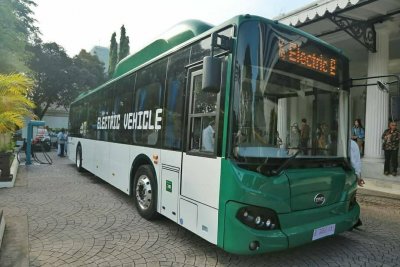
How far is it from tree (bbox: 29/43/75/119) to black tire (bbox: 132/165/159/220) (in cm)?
2674

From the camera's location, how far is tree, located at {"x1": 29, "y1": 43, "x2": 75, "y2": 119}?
94.1 ft

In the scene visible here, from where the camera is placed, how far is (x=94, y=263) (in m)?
3.75

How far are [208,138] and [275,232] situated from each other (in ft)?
4.25

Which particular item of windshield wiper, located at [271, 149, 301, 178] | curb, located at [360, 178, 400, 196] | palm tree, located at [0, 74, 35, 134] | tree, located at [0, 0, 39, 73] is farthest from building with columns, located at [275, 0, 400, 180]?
tree, located at [0, 0, 39, 73]

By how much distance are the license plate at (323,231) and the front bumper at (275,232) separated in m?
0.05

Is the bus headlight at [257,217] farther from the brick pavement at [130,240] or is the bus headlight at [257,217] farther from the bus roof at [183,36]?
the bus roof at [183,36]

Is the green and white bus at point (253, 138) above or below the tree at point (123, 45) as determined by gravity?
below

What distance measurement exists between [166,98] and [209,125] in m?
1.40

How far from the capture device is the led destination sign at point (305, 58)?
372cm

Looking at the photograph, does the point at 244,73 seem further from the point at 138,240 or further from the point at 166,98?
the point at 138,240

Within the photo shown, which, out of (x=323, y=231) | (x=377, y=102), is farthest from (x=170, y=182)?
(x=377, y=102)

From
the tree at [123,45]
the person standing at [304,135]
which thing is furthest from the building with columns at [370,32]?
the tree at [123,45]

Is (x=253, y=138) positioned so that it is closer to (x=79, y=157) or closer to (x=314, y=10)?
(x=314, y=10)

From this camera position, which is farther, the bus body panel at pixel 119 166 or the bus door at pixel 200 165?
the bus body panel at pixel 119 166
